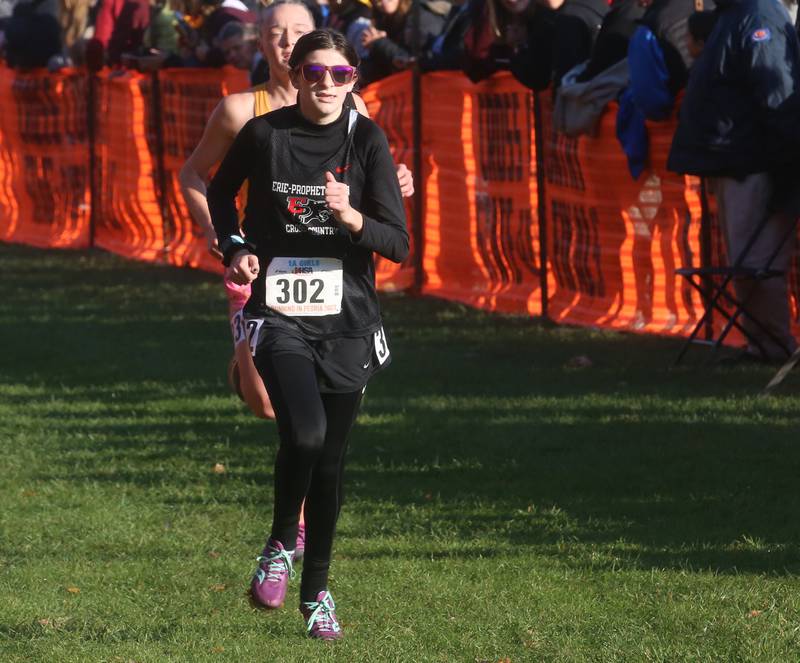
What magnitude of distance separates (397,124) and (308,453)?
9.95 m

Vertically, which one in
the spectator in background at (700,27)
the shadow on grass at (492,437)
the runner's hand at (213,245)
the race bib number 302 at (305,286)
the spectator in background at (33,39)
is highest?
the spectator in background at (700,27)

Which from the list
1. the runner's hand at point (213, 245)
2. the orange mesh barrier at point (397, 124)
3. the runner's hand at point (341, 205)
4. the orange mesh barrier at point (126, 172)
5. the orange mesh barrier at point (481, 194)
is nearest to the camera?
the runner's hand at point (341, 205)

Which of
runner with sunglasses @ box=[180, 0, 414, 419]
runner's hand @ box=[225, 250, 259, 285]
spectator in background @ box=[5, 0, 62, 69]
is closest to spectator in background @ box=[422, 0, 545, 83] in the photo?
runner with sunglasses @ box=[180, 0, 414, 419]

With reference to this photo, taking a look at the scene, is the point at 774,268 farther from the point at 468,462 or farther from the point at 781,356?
the point at 468,462

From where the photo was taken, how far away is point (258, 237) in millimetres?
5973

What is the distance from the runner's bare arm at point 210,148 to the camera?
701 centimetres

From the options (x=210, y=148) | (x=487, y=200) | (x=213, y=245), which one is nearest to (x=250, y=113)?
(x=210, y=148)

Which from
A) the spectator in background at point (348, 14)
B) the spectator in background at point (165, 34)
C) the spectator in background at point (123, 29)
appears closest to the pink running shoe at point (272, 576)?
the spectator in background at point (348, 14)

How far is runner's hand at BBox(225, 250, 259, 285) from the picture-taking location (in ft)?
18.8

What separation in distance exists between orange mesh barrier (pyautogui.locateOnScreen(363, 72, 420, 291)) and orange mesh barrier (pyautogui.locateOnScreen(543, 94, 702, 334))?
6.90ft

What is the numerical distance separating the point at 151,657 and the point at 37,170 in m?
16.4

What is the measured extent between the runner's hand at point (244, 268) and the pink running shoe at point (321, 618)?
1.06 m

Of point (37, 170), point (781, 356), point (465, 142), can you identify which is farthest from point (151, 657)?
point (37, 170)

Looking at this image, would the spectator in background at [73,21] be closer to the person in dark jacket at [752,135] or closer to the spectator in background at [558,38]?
the spectator in background at [558,38]
